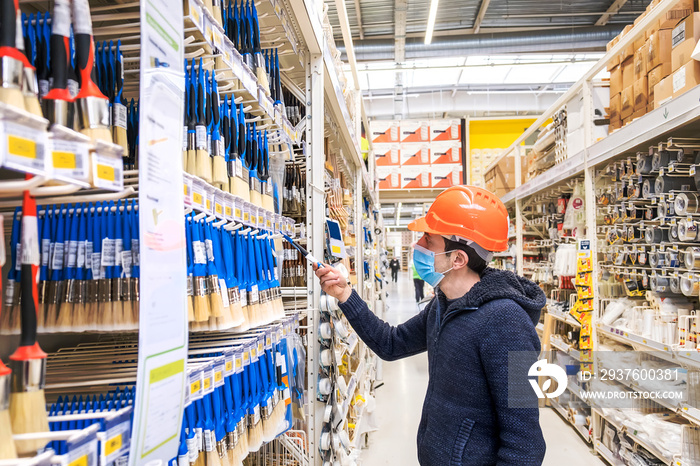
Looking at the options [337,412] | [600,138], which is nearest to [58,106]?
[337,412]

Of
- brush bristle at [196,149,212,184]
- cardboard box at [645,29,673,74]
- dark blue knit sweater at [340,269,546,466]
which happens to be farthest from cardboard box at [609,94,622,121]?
brush bristle at [196,149,212,184]

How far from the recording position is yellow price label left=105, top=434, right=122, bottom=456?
71 centimetres

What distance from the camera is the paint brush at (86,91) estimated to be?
2.37 feet

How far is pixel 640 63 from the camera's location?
3732 mm

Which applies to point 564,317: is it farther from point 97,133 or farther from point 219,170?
point 97,133

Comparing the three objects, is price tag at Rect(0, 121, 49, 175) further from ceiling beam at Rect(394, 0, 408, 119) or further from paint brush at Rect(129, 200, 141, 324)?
ceiling beam at Rect(394, 0, 408, 119)

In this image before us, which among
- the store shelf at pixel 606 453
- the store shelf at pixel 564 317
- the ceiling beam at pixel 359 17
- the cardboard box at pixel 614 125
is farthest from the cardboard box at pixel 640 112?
the ceiling beam at pixel 359 17

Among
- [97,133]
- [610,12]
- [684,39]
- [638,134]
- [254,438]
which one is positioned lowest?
[254,438]

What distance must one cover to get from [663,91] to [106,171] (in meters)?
3.71

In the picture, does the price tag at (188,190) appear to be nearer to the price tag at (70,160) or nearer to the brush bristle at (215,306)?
the brush bristle at (215,306)

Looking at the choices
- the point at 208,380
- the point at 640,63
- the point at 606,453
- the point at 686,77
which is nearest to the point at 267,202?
the point at 208,380

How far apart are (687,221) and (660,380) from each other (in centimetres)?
122

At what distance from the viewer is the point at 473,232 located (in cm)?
183

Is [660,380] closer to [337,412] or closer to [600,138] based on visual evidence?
[600,138]
